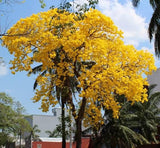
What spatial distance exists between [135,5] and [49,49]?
6.08 metres

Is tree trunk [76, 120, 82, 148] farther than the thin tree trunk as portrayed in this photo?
Yes

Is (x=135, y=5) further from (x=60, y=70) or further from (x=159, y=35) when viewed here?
(x=60, y=70)

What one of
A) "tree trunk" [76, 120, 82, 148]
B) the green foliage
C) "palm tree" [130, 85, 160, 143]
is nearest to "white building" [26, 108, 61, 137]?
the green foliage

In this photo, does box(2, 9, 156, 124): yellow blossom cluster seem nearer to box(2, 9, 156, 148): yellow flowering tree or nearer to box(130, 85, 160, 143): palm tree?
box(2, 9, 156, 148): yellow flowering tree

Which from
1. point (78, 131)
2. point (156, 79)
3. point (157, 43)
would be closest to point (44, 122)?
point (156, 79)

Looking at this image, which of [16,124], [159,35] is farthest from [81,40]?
[16,124]

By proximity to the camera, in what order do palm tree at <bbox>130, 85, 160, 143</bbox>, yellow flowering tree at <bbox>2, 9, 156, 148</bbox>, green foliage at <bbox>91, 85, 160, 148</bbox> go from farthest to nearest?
palm tree at <bbox>130, 85, 160, 143</bbox>
green foliage at <bbox>91, 85, 160, 148</bbox>
yellow flowering tree at <bbox>2, 9, 156, 148</bbox>

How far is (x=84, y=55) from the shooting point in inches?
560

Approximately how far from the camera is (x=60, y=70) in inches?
603

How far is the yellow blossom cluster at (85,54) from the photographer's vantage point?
14.5 m

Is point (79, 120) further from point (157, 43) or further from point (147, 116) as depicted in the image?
point (147, 116)

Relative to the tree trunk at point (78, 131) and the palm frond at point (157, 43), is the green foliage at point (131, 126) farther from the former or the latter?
the tree trunk at point (78, 131)

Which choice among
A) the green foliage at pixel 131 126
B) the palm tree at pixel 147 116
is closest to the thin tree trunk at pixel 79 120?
the green foliage at pixel 131 126

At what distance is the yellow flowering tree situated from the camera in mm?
14453
